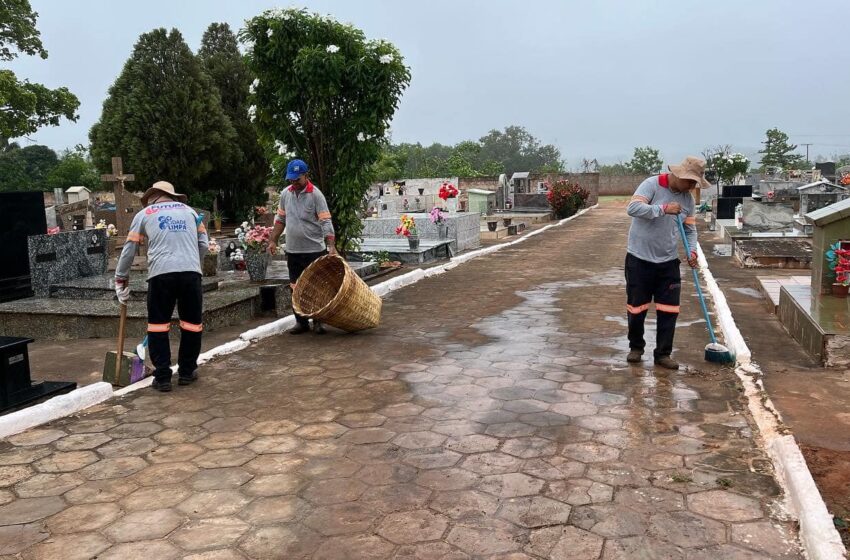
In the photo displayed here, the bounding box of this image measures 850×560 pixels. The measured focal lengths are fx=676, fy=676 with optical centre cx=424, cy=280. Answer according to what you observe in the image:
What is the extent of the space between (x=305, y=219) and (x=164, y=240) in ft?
6.04

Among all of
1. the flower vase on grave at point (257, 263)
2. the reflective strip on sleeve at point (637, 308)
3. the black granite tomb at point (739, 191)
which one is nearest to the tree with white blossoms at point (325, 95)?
the flower vase on grave at point (257, 263)

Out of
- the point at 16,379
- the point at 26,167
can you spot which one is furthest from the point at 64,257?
the point at 26,167

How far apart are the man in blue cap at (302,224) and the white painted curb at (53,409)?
219 cm

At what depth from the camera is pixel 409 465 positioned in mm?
3525

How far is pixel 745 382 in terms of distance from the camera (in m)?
4.78

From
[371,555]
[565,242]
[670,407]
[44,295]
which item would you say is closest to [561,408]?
[670,407]

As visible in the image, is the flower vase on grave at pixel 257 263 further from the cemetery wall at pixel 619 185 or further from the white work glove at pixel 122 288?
the cemetery wall at pixel 619 185

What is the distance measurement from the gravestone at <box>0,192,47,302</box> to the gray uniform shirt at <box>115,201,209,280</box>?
5418 millimetres

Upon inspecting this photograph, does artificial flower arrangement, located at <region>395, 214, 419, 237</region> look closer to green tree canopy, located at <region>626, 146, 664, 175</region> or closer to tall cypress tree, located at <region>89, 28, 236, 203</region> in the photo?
tall cypress tree, located at <region>89, 28, 236, 203</region>

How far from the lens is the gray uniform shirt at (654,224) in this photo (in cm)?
509

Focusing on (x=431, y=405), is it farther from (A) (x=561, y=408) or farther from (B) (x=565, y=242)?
(B) (x=565, y=242)

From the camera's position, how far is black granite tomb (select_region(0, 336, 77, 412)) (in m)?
4.75

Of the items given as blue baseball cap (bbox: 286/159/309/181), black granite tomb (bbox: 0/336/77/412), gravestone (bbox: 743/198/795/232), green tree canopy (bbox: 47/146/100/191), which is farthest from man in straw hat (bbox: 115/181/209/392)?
green tree canopy (bbox: 47/146/100/191)

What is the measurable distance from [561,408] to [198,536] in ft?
7.81
